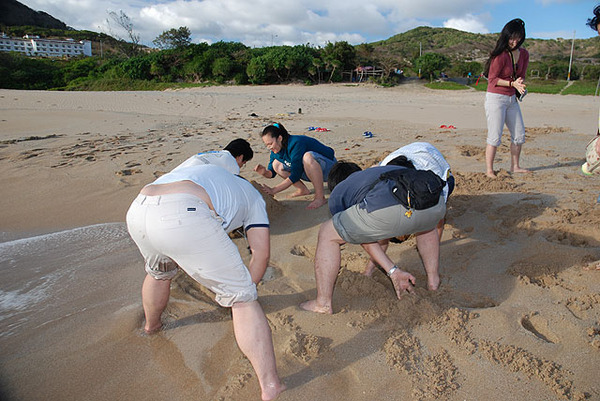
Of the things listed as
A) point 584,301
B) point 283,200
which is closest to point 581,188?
point 584,301

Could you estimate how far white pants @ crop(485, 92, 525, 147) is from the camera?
468 cm

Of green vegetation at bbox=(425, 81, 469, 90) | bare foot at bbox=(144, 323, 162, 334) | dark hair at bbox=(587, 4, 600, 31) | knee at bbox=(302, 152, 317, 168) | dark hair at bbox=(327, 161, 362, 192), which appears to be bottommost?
bare foot at bbox=(144, 323, 162, 334)

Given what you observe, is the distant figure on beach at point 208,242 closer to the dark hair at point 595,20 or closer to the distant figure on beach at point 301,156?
the distant figure on beach at point 301,156

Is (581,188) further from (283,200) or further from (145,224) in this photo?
(145,224)

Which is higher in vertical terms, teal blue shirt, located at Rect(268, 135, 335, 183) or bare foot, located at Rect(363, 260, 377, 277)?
teal blue shirt, located at Rect(268, 135, 335, 183)

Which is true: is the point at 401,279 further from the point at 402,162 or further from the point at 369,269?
the point at 402,162

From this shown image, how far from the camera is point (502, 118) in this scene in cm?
471

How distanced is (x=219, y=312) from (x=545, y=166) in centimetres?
474

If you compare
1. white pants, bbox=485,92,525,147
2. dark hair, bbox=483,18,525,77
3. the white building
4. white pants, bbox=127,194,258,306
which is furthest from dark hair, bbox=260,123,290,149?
the white building

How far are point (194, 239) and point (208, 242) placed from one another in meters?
0.06

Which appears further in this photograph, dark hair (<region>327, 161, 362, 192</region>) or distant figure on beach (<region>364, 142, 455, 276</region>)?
dark hair (<region>327, 161, 362, 192</region>)

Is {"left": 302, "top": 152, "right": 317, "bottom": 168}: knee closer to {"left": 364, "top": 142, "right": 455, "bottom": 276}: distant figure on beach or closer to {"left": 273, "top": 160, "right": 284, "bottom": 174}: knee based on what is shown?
{"left": 273, "top": 160, "right": 284, "bottom": 174}: knee

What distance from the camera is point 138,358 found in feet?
7.20

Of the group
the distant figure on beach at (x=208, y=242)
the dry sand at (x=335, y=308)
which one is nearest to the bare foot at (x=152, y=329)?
the dry sand at (x=335, y=308)
